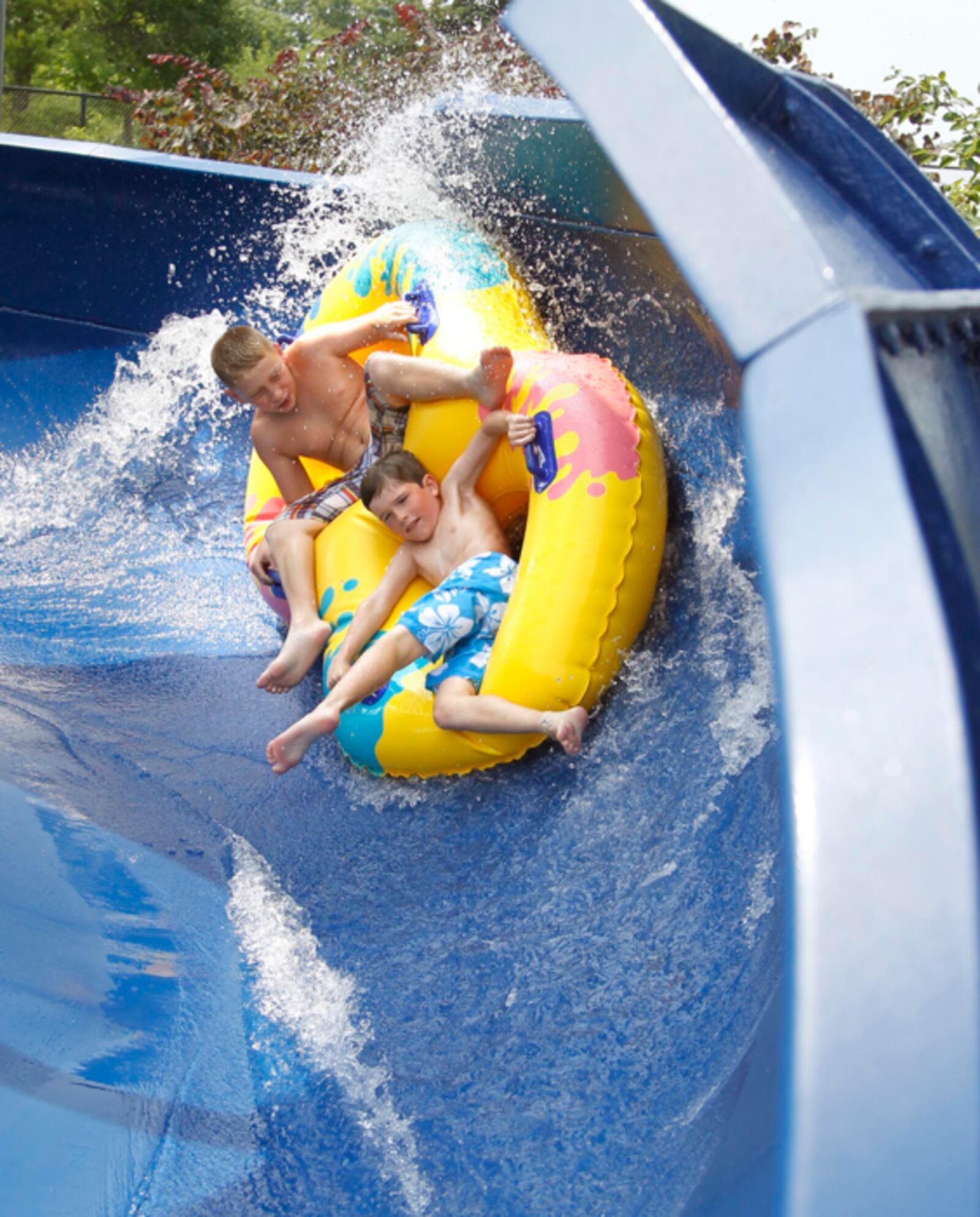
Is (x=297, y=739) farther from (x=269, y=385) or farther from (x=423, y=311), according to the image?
(x=423, y=311)

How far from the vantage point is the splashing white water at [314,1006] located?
1.91 m

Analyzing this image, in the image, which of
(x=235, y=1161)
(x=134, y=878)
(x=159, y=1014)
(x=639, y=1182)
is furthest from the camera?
(x=134, y=878)

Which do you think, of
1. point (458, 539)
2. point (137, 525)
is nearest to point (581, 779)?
point (458, 539)

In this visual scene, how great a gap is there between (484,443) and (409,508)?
25 centimetres

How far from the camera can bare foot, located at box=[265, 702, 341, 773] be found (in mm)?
2650

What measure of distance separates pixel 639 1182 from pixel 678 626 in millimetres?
1410

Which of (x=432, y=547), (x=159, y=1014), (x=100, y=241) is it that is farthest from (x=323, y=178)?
(x=159, y=1014)

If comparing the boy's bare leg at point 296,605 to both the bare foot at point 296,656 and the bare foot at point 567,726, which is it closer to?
the bare foot at point 296,656

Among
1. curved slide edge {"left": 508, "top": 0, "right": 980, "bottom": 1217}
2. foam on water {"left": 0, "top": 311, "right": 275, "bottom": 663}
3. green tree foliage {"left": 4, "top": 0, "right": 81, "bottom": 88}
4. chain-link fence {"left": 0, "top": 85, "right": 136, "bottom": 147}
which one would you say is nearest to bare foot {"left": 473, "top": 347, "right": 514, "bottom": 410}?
foam on water {"left": 0, "top": 311, "right": 275, "bottom": 663}

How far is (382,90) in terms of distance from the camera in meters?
5.92

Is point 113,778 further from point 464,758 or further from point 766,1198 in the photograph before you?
point 766,1198

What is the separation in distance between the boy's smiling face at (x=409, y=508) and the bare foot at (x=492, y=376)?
0.26 meters

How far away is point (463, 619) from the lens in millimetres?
2838

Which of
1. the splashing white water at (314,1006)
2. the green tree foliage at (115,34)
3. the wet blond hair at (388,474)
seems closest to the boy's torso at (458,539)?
the wet blond hair at (388,474)
